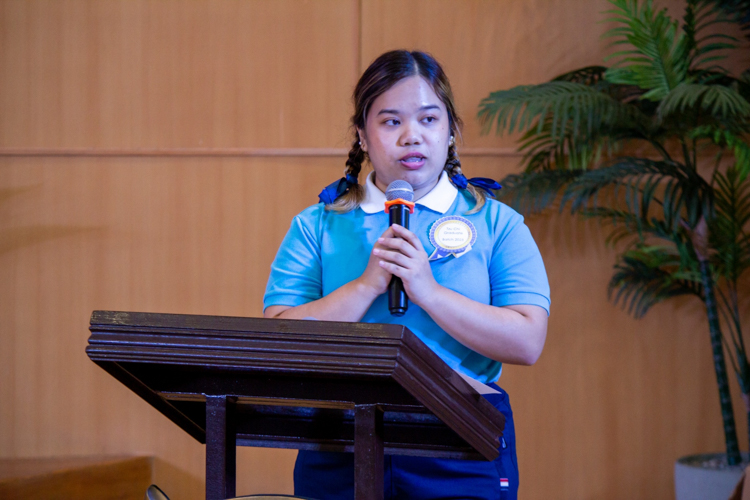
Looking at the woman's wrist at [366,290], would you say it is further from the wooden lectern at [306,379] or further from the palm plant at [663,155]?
the palm plant at [663,155]

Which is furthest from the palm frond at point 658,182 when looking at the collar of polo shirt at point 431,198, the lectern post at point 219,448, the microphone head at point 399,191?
the lectern post at point 219,448

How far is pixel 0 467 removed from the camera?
3426 mm

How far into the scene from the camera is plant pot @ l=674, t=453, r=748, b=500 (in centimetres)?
289

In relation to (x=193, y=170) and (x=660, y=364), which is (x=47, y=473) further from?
(x=660, y=364)

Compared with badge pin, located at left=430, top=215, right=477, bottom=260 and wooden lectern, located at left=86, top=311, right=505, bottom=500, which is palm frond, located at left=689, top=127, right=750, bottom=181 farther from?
wooden lectern, located at left=86, top=311, right=505, bottom=500

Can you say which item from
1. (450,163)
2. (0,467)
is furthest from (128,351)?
(0,467)

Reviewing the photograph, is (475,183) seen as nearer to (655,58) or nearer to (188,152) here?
(655,58)

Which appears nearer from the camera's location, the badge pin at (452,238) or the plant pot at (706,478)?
the badge pin at (452,238)

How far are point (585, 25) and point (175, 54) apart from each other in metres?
2.19

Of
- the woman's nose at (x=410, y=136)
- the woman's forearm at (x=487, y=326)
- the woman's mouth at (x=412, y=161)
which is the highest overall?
the woman's nose at (x=410, y=136)

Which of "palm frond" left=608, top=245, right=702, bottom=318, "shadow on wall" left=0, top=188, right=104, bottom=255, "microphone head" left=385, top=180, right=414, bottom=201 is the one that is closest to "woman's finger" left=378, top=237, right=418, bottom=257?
"microphone head" left=385, top=180, right=414, bottom=201

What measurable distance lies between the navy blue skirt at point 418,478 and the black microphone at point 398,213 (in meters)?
0.20

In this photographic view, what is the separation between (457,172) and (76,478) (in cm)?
284

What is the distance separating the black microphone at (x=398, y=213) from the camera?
3.67 feet
